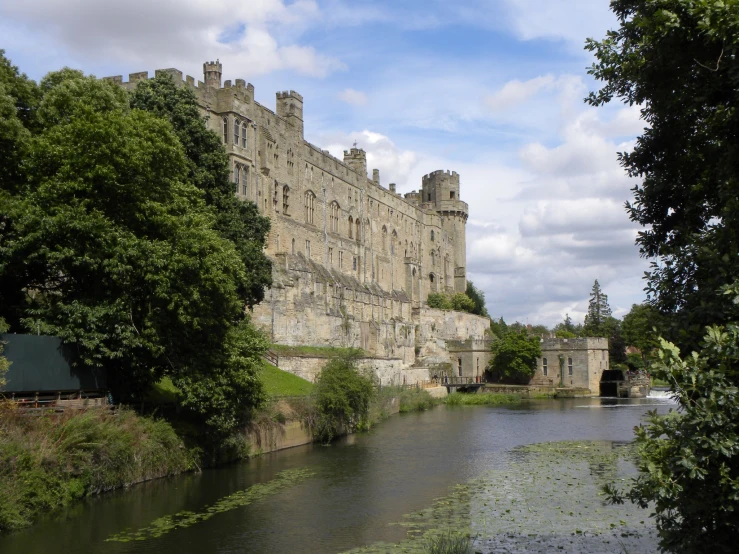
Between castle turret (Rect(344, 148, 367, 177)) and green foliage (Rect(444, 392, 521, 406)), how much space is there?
25.1 meters

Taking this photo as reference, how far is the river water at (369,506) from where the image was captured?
14.4m

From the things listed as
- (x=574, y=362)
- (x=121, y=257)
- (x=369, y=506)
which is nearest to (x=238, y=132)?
(x=121, y=257)

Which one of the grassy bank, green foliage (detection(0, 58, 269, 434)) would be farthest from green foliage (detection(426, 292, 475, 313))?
the grassy bank

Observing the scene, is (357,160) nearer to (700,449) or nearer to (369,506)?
(369,506)

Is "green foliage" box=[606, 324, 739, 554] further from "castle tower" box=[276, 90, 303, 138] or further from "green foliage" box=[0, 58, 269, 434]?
"castle tower" box=[276, 90, 303, 138]

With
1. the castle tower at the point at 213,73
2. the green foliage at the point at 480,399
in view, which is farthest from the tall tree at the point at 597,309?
the castle tower at the point at 213,73

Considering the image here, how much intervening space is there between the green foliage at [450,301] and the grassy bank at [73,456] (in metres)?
64.7

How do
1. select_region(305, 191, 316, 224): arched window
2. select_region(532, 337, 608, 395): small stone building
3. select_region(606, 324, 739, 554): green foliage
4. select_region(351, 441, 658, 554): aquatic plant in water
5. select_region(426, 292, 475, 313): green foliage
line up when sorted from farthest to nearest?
select_region(426, 292, 475, 313): green foliage
select_region(532, 337, 608, 395): small stone building
select_region(305, 191, 316, 224): arched window
select_region(351, 441, 658, 554): aquatic plant in water
select_region(606, 324, 739, 554): green foliage

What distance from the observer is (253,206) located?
105 feet

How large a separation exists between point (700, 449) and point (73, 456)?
1476 centimetres

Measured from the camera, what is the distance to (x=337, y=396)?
99.4 feet

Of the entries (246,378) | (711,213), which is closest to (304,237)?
(246,378)

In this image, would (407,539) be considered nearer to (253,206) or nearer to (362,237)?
(253,206)

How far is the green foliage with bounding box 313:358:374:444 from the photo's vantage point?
30062mm
